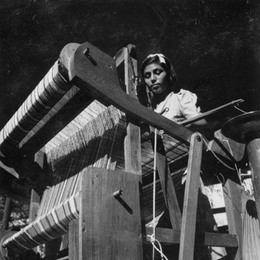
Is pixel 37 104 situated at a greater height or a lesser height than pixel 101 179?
greater

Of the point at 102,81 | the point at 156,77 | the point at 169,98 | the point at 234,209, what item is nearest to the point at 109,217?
the point at 102,81

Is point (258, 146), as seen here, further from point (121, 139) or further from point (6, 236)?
point (6, 236)

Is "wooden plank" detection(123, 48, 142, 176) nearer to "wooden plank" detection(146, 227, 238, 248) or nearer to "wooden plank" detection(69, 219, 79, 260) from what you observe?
"wooden plank" detection(146, 227, 238, 248)

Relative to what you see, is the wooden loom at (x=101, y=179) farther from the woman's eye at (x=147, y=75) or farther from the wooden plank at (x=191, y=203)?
the woman's eye at (x=147, y=75)

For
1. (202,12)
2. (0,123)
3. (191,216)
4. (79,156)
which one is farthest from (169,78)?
(0,123)

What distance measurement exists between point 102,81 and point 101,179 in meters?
0.60

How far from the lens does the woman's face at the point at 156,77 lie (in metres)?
4.45

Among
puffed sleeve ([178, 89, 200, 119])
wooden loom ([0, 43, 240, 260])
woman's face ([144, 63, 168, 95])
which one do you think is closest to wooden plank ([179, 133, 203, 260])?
wooden loom ([0, 43, 240, 260])

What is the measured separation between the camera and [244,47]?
5.77 meters

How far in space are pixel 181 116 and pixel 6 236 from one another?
1.88 metres

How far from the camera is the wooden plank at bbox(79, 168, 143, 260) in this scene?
7.67ft

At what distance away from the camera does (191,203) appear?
9.57ft

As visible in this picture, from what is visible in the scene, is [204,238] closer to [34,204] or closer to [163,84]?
[34,204]

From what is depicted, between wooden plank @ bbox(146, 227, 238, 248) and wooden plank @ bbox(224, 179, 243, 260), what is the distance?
0.08m
